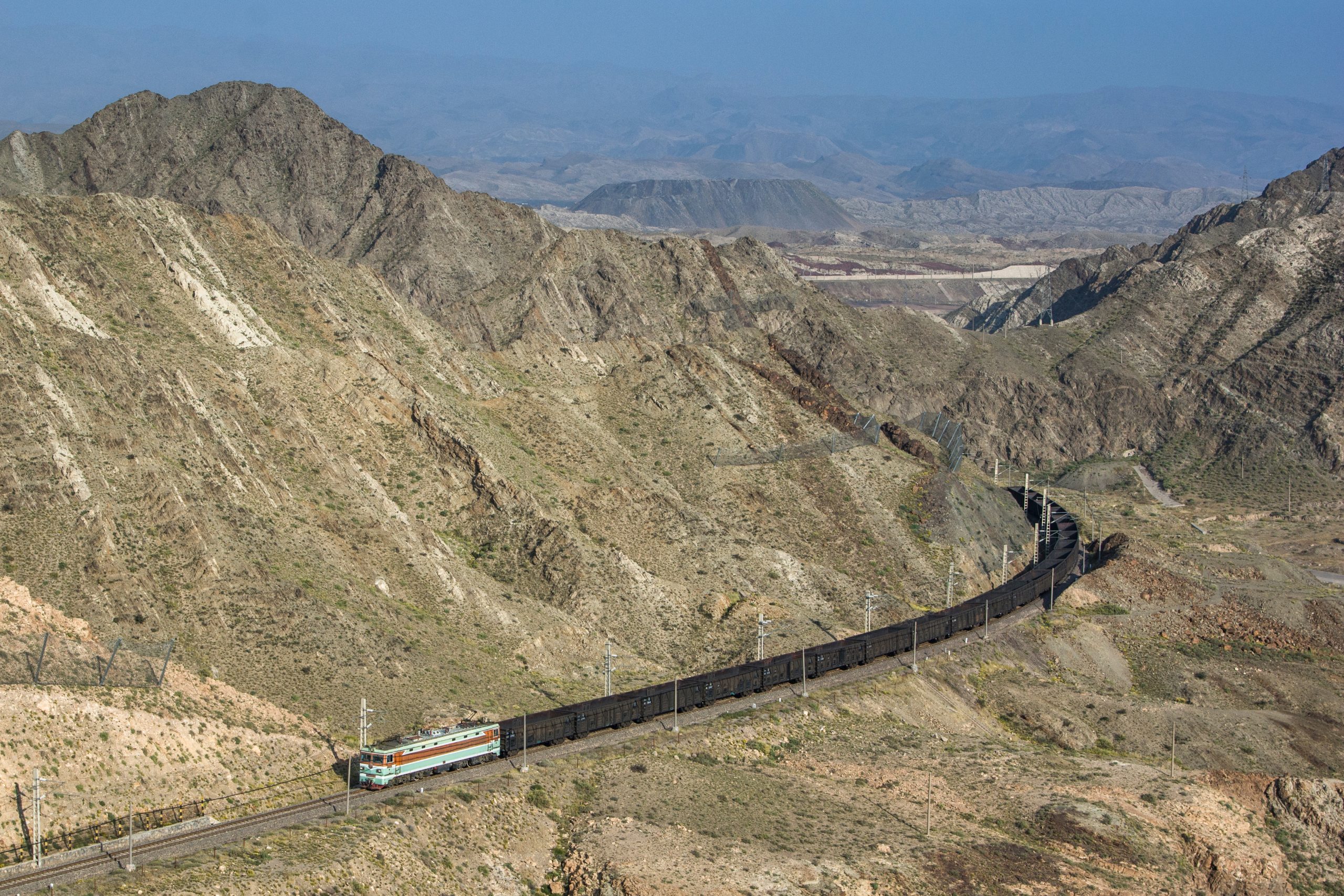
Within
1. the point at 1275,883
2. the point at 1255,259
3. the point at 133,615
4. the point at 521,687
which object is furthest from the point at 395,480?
the point at 1255,259

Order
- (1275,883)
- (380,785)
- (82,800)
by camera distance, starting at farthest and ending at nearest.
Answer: (1275,883) < (380,785) < (82,800)

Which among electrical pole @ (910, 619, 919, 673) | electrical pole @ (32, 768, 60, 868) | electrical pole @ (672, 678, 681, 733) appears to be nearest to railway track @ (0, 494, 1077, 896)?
electrical pole @ (910, 619, 919, 673)

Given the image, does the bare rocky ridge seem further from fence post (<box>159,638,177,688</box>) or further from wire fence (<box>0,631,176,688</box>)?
wire fence (<box>0,631,176,688</box>)

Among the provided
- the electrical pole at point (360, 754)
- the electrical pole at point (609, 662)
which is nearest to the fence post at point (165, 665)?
the electrical pole at point (360, 754)

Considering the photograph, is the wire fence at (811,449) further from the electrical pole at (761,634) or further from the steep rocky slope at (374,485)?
the electrical pole at (761,634)

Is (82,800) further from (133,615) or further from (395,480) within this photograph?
(395,480)
